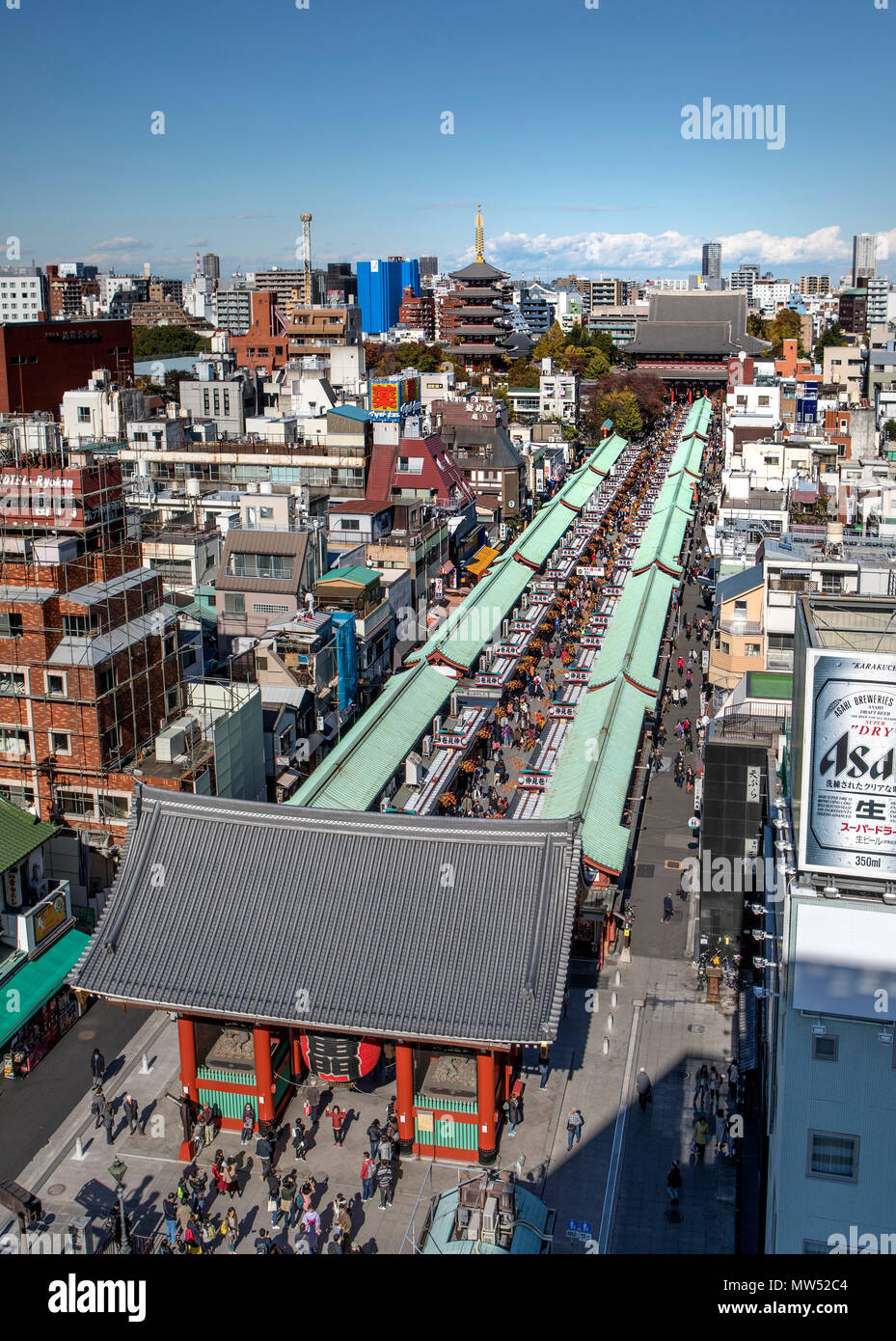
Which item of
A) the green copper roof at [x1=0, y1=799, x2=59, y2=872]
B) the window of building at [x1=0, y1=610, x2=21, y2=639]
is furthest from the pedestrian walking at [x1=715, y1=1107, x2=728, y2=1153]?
the window of building at [x1=0, y1=610, x2=21, y2=639]

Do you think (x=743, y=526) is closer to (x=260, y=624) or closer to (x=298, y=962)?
(x=260, y=624)

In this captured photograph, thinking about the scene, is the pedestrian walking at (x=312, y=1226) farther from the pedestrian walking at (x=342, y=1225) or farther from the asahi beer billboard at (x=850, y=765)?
the asahi beer billboard at (x=850, y=765)

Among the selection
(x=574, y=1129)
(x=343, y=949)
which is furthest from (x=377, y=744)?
(x=574, y=1129)

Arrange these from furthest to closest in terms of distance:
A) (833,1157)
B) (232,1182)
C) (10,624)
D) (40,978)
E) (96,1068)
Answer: (10,624) → (40,978) → (96,1068) → (232,1182) → (833,1157)

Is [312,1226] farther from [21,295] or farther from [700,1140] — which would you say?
[21,295]
